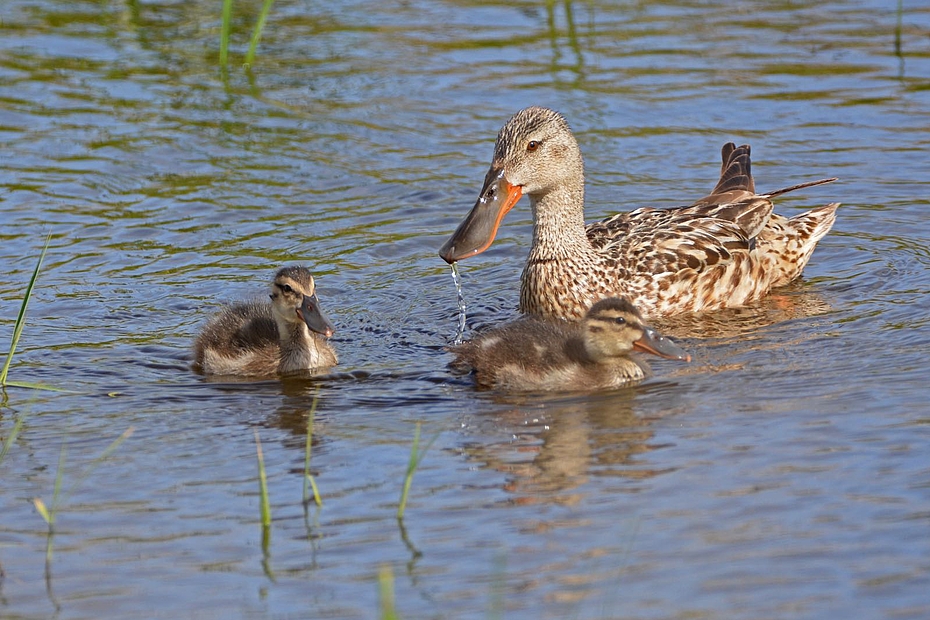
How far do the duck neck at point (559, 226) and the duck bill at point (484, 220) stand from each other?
0.74 feet

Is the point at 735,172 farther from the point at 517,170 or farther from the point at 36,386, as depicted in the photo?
the point at 36,386

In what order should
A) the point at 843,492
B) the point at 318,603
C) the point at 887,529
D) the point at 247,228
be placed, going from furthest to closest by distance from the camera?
the point at 247,228 < the point at 843,492 < the point at 887,529 < the point at 318,603

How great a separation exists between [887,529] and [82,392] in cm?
363

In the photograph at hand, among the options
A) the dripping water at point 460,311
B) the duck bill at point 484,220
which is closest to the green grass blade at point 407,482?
the dripping water at point 460,311

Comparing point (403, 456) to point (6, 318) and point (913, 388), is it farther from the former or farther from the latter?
point (6, 318)

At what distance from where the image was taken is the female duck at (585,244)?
7734mm

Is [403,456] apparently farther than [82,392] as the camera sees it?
No

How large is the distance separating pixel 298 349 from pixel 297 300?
0.24 metres

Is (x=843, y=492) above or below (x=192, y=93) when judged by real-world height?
below

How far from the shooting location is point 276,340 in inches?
281

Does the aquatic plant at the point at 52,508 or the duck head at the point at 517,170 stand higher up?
the duck head at the point at 517,170

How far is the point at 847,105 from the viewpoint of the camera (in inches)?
426

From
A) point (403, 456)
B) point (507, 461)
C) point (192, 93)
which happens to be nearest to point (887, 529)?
point (507, 461)

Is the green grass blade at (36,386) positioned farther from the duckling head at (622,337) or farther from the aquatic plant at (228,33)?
the aquatic plant at (228,33)
